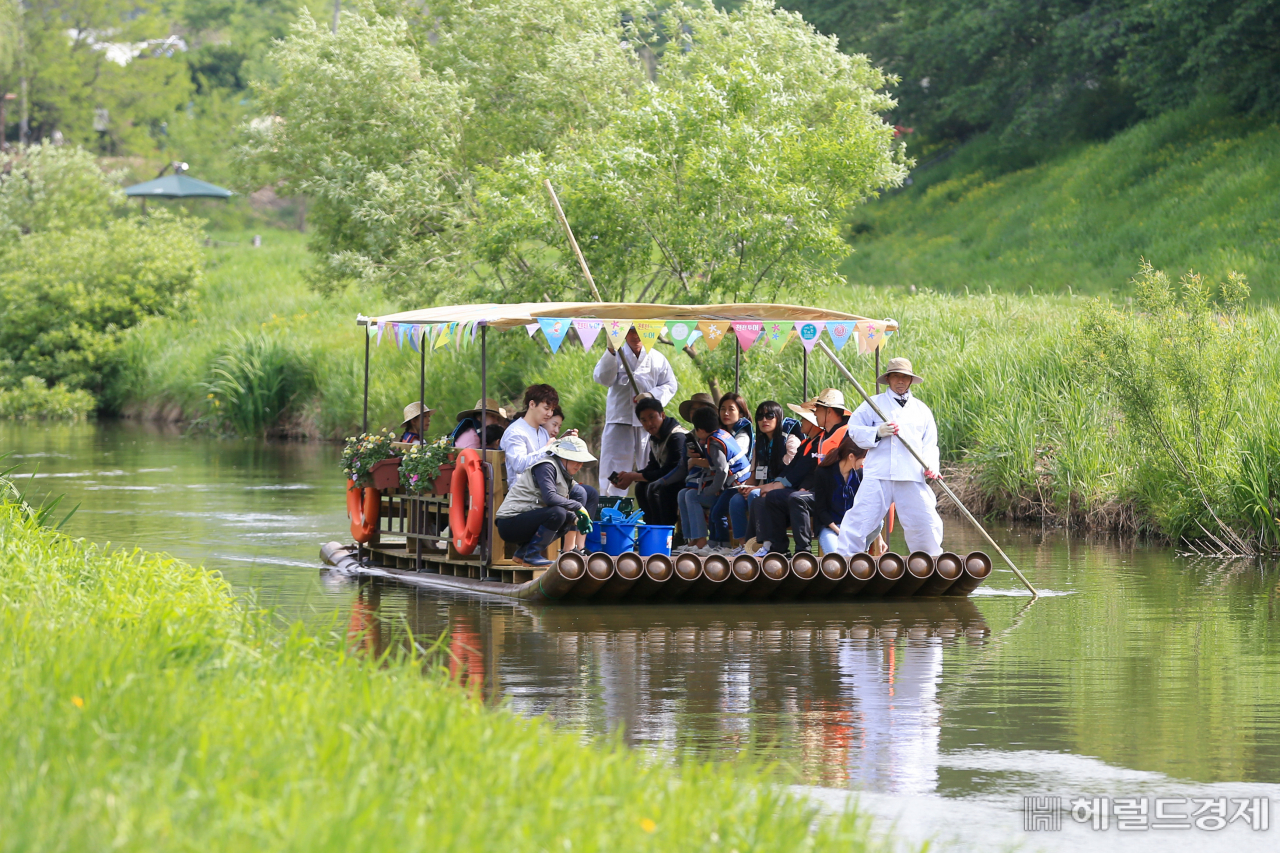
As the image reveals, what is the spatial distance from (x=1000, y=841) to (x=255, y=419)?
103 ft

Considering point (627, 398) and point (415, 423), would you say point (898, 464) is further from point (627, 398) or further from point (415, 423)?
point (415, 423)

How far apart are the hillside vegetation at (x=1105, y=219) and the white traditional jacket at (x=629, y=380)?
1702 cm

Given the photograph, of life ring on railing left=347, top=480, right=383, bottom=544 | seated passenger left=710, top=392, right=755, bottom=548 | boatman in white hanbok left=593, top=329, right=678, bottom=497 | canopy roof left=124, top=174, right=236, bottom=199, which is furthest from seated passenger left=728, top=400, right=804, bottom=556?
canopy roof left=124, top=174, right=236, bottom=199

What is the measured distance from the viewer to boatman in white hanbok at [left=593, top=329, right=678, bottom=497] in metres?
15.5

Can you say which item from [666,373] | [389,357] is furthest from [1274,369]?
[389,357]

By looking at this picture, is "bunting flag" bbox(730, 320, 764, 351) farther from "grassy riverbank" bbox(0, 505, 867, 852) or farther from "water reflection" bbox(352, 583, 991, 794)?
"grassy riverbank" bbox(0, 505, 867, 852)

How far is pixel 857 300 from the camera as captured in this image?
2973cm

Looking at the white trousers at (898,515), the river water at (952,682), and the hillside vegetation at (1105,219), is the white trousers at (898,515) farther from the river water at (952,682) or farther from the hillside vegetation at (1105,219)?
the hillside vegetation at (1105,219)

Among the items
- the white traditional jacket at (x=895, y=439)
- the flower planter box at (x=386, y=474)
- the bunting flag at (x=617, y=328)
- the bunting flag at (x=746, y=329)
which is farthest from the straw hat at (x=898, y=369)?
the flower planter box at (x=386, y=474)

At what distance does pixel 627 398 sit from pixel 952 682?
630cm

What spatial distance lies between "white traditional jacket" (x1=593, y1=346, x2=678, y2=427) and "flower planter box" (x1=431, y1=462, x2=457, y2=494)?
1.89 metres

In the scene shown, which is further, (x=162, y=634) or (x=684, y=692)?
(x=684, y=692)

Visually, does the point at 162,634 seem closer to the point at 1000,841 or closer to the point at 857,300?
the point at 1000,841

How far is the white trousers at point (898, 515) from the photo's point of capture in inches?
521
